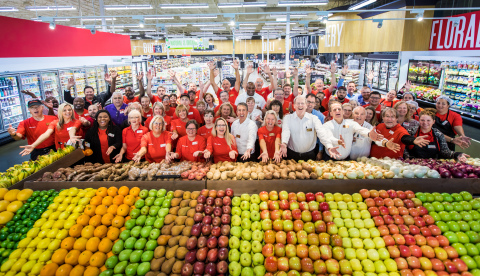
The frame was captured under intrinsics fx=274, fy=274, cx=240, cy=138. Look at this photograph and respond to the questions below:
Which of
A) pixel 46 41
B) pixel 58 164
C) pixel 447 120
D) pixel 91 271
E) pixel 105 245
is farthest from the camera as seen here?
pixel 46 41

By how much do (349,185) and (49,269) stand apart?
113 inches

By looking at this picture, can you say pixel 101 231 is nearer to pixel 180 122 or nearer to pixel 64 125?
pixel 180 122

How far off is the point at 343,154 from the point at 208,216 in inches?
91.1

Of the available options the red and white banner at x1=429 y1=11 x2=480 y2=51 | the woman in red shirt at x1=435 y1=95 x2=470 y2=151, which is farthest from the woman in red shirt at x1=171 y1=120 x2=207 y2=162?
the red and white banner at x1=429 y1=11 x2=480 y2=51

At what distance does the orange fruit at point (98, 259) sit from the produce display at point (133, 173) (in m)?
0.94

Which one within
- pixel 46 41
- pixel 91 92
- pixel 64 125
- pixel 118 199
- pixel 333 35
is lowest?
pixel 118 199

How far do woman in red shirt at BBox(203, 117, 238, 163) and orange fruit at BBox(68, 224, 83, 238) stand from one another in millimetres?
1718

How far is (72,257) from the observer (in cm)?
229

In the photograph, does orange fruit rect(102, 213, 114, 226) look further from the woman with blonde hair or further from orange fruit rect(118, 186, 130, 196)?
the woman with blonde hair

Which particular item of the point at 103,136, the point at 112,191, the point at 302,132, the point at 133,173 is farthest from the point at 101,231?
the point at 302,132

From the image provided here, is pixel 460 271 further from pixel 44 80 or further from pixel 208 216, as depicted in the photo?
pixel 44 80

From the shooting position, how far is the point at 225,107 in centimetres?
448

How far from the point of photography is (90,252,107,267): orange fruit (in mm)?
2260

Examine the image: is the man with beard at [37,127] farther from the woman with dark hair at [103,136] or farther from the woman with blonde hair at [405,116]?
the woman with blonde hair at [405,116]
